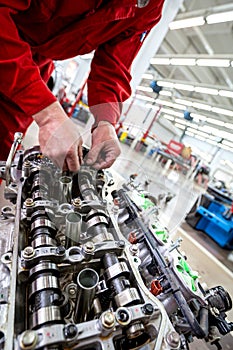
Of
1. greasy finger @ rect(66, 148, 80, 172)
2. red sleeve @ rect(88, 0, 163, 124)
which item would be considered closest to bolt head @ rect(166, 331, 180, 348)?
greasy finger @ rect(66, 148, 80, 172)

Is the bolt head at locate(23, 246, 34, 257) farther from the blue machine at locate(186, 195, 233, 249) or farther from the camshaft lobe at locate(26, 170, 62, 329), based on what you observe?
the blue machine at locate(186, 195, 233, 249)

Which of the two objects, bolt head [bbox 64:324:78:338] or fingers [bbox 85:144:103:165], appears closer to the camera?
bolt head [bbox 64:324:78:338]

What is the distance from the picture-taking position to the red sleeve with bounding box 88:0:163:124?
0.98 metres

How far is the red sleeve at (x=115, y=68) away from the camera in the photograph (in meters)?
0.98

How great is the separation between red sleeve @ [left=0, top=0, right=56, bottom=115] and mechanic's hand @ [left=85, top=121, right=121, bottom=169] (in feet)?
0.75

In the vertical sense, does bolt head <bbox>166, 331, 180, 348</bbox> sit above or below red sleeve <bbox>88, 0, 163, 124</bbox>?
below

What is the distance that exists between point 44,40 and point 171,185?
2.85 feet

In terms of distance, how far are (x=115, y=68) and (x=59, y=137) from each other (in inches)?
26.1

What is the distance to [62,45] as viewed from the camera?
0.91 metres

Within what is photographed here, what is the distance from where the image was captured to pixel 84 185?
0.78 metres

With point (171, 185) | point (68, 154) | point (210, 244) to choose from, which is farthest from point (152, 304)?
point (210, 244)

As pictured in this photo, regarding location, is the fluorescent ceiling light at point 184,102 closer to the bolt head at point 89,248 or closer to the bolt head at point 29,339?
the bolt head at point 89,248

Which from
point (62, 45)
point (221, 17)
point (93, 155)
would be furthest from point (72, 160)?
point (221, 17)

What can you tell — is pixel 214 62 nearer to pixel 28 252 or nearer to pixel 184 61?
pixel 184 61
